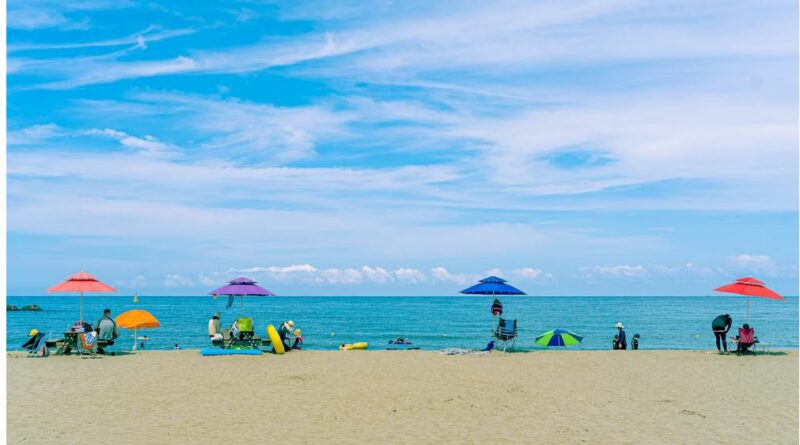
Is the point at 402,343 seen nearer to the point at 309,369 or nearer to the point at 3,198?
the point at 309,369

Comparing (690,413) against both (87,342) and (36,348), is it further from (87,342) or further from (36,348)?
(36,348)

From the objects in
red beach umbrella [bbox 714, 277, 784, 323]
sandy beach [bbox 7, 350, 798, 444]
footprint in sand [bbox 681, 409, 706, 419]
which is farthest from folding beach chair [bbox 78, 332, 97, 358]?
red beach umbrella [bbox 714, 277, 784, 323]

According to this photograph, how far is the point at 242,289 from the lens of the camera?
2217 cm

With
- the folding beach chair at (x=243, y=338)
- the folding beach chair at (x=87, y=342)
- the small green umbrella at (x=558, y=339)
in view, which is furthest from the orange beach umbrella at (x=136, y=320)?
the small green umbrella at (x=558, y=339)

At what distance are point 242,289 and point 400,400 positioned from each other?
1077 centimetres

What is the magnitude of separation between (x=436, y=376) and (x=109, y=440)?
310 inches

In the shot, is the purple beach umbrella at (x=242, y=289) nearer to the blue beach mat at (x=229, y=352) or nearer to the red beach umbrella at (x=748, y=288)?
the blue beach mat at (x=229, y=352)

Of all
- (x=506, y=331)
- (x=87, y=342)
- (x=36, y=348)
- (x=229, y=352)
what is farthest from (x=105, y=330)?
(x=506, y=331)

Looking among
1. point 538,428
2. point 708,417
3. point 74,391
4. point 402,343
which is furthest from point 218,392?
point 402,343

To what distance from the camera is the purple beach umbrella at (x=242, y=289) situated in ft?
71.7

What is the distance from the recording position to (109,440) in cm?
973

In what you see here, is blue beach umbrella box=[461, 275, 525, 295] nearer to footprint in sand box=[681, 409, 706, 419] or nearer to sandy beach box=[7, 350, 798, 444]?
sandy beach box=[7, 350, 798, 444]

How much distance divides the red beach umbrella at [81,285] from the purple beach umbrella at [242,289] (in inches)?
132

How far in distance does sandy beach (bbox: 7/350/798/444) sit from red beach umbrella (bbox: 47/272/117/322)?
2.06 metres
